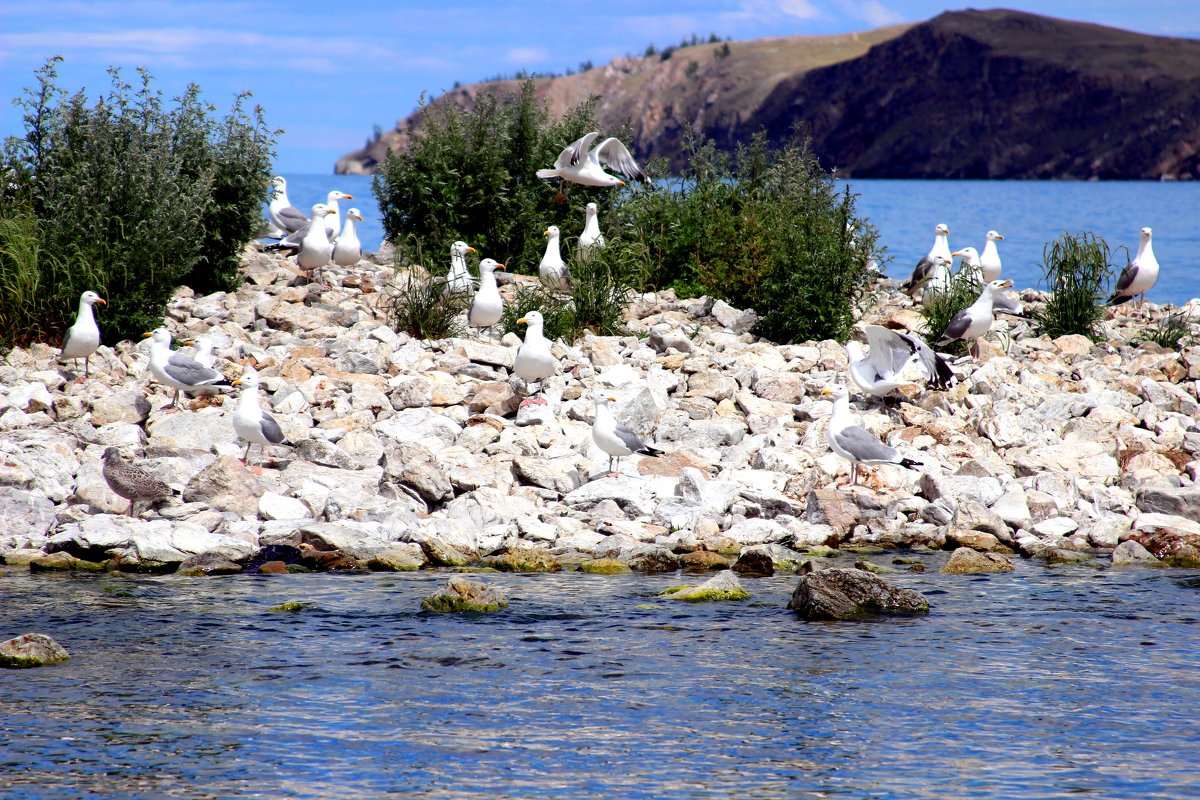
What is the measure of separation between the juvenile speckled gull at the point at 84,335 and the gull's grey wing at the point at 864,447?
25.4 feet

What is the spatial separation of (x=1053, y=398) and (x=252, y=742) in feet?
31.6

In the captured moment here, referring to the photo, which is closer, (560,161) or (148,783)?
(148,783)

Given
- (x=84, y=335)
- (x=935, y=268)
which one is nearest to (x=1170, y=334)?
(x=935, y=268)

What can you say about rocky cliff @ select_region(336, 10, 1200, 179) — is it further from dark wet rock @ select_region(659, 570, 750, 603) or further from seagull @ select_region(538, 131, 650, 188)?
dark wet rock @ select_region(659, 570, 750, 603)

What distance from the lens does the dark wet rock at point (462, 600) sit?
8.81 metres

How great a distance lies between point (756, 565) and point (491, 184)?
1036 centimetres

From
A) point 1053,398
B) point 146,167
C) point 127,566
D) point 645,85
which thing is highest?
point 645,85

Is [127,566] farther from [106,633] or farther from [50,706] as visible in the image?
[50,706]

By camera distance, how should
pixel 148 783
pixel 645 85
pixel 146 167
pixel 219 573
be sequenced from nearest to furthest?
1. pixel 148 783
2. pixel 219 573
3. pixel 146 167
4. pixel 645 85

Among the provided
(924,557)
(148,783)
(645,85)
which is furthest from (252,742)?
(645,85)

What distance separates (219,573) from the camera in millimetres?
9734

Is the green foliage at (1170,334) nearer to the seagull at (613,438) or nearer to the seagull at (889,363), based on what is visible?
the seagull at (889,363)

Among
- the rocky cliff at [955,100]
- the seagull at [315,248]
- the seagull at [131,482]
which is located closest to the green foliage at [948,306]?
the seagull at [315,248]

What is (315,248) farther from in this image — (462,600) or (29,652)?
(29,652)
